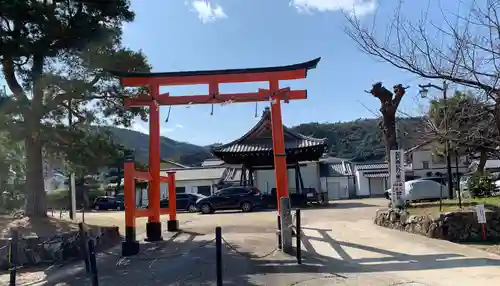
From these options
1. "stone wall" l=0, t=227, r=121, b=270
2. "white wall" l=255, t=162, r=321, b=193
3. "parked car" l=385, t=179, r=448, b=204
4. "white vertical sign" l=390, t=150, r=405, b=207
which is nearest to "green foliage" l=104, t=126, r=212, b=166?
"stone wall" l=0, t=227, r=121, b=270

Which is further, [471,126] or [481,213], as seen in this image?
[481,213]

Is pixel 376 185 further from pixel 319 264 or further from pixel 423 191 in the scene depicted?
pixel 319 264

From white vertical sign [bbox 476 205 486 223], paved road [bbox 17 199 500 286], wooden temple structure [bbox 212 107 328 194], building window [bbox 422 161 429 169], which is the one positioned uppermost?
wooden temple structure [bbox 212 107 328 194]

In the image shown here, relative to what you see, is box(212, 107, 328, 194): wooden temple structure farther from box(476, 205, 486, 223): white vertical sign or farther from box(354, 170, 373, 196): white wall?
box(354, 170, 373, 196): white wall

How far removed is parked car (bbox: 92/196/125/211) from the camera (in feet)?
133

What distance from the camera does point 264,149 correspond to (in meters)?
30.6

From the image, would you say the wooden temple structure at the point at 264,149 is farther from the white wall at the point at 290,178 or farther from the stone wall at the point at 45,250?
the stone wall at the point at 45,250

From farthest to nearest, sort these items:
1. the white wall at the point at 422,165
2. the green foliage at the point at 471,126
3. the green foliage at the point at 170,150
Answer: the white wall at the point at 422,165 < the green foliage at the point at 170,150 < the green foliage at the point at 471,126

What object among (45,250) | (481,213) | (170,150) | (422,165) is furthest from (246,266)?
(170,150)

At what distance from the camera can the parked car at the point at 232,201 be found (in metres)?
28.6

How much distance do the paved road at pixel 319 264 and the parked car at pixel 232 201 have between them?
14.7m

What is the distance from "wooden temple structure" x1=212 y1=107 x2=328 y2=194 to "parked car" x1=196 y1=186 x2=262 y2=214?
2.86 metres

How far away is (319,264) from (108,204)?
34.3 meters

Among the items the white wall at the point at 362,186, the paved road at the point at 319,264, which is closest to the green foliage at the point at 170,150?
the paved road at the point at 319,264
